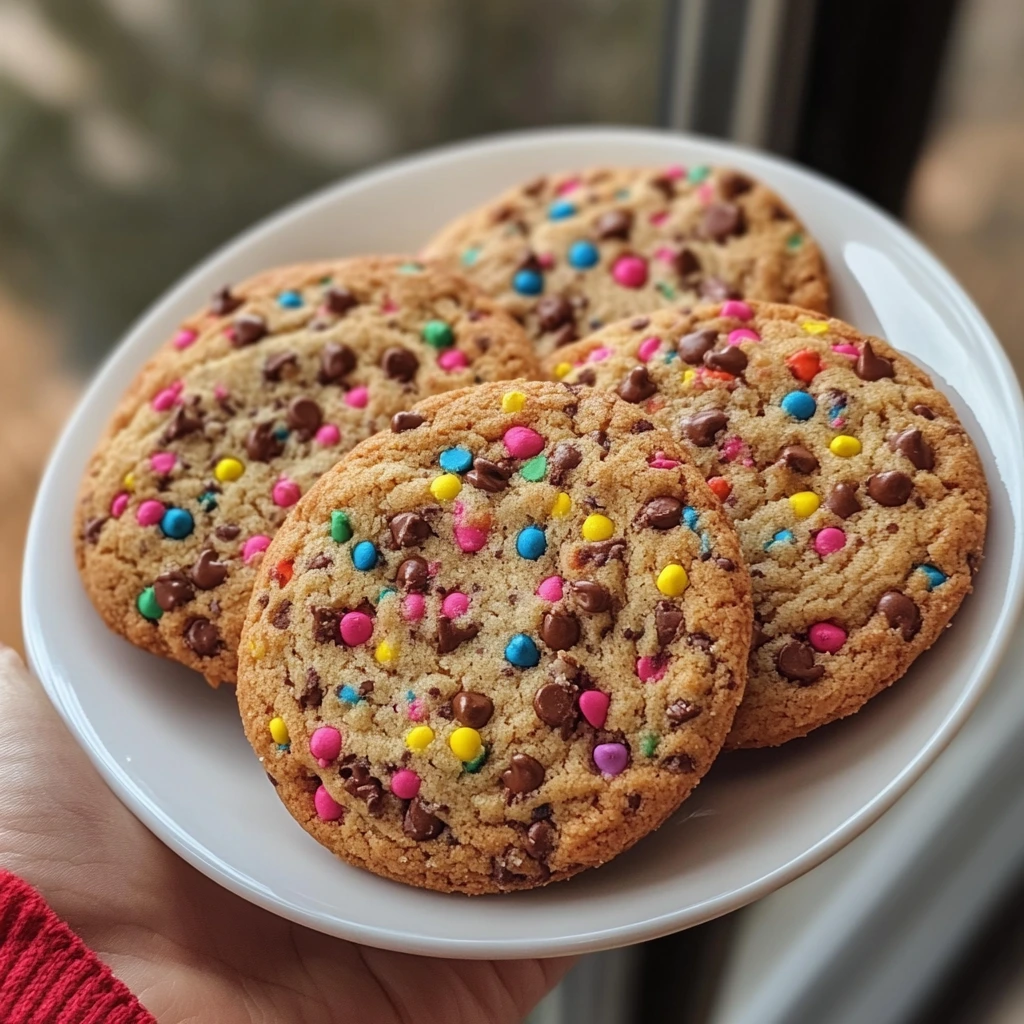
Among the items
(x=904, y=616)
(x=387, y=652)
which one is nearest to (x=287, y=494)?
(x=387, y=652)

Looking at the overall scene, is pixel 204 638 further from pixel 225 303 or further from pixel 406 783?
pixel 225 303

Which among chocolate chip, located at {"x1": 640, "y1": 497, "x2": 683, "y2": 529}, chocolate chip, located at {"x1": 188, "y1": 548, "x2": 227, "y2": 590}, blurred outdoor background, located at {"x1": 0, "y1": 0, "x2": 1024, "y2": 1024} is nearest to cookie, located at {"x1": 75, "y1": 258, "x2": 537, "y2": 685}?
chocolate chip, located at {"x1": 188, "y1": 548, "x2": 227, "y2": 590}

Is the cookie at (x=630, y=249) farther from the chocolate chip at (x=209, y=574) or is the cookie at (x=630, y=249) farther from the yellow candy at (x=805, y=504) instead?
the chocolate chip at (x=209, y=574)

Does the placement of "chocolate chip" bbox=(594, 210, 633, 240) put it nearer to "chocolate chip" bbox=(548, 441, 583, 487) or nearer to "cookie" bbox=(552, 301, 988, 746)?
"cookie" bbox=(552, 301, 988, 746)

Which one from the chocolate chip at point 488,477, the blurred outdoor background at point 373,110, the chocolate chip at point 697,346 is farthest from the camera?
the blurred outdoor background at point 373,110

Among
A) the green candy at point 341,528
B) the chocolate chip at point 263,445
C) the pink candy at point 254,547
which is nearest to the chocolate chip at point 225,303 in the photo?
the chocolate chip at point 263,445

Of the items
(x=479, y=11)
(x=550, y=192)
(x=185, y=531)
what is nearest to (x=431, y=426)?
(x=185, y=531)

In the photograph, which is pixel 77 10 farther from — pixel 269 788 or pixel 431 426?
pixel 269 788

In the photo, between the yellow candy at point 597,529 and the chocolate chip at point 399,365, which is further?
the chocolate chip at point 399,365
